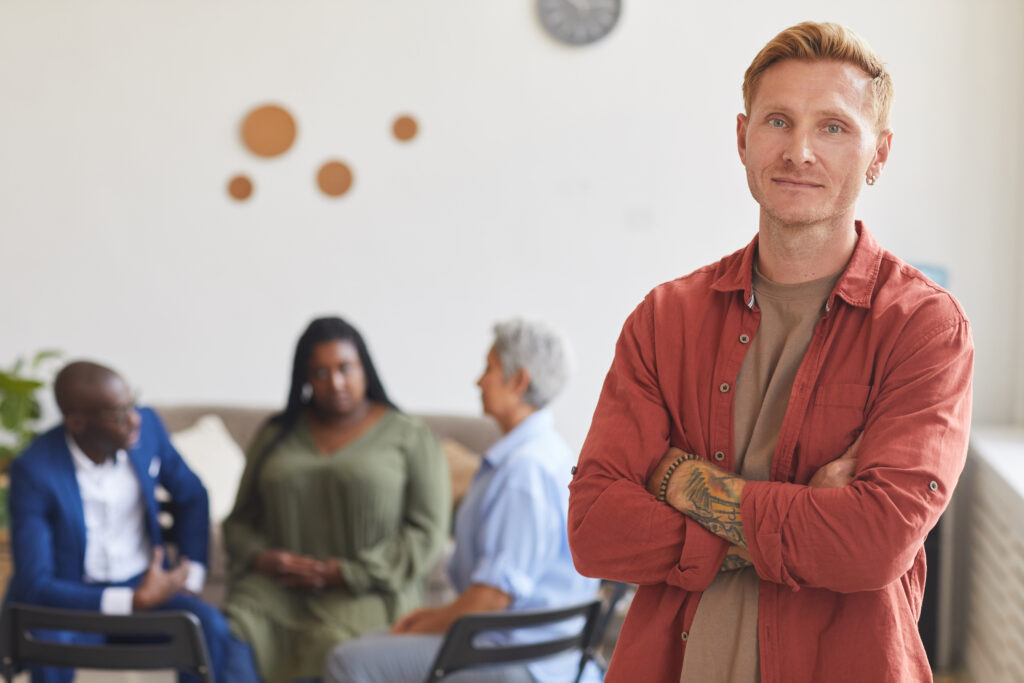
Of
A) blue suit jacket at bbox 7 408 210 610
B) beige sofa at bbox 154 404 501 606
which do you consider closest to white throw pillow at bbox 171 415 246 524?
beige sofa at bbox 154 404 501 606

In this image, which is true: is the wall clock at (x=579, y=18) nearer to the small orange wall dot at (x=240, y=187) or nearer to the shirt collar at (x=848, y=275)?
the small orange wall dot at (x=240, y=187)

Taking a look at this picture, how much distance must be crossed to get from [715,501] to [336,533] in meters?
1.77

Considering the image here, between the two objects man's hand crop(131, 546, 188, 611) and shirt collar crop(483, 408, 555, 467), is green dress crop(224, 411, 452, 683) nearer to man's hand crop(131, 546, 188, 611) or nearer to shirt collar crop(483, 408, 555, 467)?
man's hand crop(131, 546, 188, 611)

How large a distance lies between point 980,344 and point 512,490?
8.16 feet

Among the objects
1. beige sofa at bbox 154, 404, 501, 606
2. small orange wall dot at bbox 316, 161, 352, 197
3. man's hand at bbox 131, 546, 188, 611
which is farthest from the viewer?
small orange wall dot at bbox 316, 161, 352, 197

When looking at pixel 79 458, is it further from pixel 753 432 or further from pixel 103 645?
pixel 753 432

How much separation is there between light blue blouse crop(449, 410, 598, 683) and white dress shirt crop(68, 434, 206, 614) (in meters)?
0.88

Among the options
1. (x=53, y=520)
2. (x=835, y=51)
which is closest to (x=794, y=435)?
(x=835, y=51)

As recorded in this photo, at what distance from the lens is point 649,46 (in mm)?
4309

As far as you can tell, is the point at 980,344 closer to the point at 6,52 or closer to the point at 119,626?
the point at 119,626

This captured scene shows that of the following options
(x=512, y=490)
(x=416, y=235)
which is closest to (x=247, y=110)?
(x=416, y=235)

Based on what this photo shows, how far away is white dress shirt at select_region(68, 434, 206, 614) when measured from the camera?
8.85ft

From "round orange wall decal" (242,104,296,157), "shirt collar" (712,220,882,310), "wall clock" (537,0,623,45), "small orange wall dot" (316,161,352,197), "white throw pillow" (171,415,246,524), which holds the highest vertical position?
"wall clock" (537,0,623,45)

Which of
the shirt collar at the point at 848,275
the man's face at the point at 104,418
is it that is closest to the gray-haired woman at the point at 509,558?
the man's face at the point at 104,418
